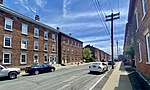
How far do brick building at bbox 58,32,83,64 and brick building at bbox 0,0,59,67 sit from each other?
285 inches

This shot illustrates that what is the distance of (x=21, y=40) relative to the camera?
26.7m

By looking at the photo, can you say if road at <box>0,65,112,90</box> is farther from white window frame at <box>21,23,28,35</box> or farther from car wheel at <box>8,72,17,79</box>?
white window frame at <box>21,23,28,35</box>

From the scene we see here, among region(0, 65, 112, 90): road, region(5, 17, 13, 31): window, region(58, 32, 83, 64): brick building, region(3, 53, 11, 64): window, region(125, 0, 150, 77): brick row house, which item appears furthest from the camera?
region(58, 32, 83, 64): brick building

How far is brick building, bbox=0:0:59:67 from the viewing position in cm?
2342

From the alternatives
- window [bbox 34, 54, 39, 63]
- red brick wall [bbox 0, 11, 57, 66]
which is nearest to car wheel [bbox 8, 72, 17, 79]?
red brick wall [bbox 0, 11, 57, 66]

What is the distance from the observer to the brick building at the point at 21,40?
76.8 feet

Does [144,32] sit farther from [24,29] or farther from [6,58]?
[24,29]

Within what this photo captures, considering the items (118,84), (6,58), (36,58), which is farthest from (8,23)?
(118,84)

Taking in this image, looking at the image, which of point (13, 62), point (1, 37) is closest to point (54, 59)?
point (13, 62)

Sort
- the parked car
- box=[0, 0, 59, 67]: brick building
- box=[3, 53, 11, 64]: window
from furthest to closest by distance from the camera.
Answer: box=[0, 0, 59, 67]: brick building → box=[3, 53, 11, 64]: window → the parked car

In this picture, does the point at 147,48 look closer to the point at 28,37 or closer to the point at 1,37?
the point at 1,37

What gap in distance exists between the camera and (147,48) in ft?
39.6

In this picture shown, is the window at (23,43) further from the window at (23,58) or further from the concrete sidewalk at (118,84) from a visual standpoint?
the concrete sidewalk at (118,84)

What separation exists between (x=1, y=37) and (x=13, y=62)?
4.47 metres
